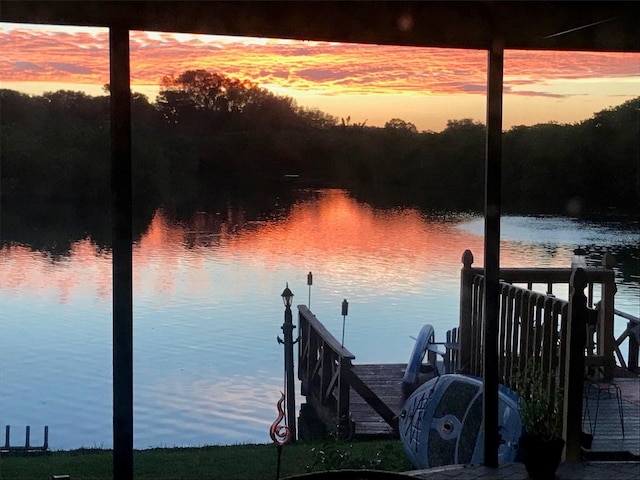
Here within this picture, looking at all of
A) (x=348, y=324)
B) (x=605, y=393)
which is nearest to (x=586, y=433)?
(x=605, y=393)

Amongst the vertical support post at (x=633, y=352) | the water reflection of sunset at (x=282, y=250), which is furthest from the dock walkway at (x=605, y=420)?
the water reflection of sunset at (x=282, y=250)

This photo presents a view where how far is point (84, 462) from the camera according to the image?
7.44 meters

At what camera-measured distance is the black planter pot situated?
3307 mm

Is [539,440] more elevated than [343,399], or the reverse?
[539,440]

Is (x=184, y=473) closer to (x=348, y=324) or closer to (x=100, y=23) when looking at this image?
(x=100, y=23)

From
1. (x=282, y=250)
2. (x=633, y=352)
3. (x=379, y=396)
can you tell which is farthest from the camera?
(x=282, y=250)

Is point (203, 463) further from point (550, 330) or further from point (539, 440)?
point (539, 440)

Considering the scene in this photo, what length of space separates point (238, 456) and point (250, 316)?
620 cm

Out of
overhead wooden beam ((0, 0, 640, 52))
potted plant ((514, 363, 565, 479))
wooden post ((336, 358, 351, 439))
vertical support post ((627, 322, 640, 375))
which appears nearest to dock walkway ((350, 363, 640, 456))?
wooden post ((336, 358, 351, 439))

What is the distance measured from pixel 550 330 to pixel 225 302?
37.5 feet

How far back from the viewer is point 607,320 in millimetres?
5406

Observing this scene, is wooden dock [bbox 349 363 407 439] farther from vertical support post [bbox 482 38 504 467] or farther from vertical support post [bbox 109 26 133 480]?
vertical support post [bbox 109 26 133 480]

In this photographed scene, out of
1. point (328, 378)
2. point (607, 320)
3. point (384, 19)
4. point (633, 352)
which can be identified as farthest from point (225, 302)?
point (384, 19)

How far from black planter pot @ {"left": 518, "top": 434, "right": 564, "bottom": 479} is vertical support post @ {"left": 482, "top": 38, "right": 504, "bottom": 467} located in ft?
0.49
